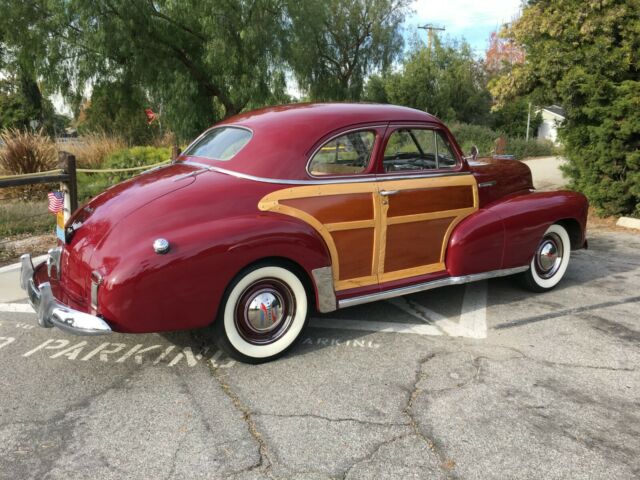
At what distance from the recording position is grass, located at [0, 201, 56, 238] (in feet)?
25.0

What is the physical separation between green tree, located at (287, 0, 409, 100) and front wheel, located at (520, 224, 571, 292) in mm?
14064

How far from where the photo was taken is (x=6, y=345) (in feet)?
12.9

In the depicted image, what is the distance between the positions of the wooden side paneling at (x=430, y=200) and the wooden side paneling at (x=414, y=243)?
0.10 m

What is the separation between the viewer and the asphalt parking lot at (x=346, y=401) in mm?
2604

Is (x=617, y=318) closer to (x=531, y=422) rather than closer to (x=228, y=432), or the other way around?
(x=531, y=422)

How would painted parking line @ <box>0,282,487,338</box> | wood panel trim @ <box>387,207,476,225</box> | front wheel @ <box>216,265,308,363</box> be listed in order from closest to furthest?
front wheel @ <box>216,265,308,363</box>, wood panel trim @ <box>387,207,476,225</box>, painted parking line @ <box>0,282,487,338</box>

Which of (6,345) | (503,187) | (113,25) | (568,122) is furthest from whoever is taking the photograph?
(113,25)

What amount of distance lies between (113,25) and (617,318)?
14.4 meters

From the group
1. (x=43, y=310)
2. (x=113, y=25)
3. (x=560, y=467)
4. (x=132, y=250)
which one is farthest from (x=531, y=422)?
(x=113, y=25)

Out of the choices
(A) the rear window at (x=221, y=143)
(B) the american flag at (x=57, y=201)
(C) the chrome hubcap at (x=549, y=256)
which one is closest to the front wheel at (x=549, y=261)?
(C) the chrome hubcap at (x=549, y=256)

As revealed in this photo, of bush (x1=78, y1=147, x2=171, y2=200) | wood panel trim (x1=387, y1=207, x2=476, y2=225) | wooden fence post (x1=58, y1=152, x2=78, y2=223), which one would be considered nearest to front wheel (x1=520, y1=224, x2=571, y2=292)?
wood panel trim (x1=387, y1=207, x2=476, y2=225)

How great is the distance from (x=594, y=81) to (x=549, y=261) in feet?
15.6

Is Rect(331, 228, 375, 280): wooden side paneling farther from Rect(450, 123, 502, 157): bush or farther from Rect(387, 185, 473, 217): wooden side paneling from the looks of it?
Rect(450, 123, 502, 157): bush

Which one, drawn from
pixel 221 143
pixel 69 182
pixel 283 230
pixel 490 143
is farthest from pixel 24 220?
pixel 490 143
